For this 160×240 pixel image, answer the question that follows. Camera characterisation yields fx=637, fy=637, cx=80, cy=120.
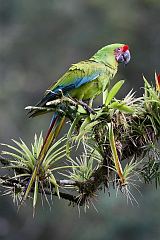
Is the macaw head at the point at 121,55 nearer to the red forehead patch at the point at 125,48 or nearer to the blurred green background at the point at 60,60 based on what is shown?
the red forehead patch at the point at 125,48

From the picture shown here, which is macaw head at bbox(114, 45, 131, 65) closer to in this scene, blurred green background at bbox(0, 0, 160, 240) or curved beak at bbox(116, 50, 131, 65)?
curved beak at bbox(116, 50, 131, 65)

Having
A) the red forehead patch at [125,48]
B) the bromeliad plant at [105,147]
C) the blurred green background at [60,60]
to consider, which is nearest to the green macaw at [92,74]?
the red forehead patch at [125,48]

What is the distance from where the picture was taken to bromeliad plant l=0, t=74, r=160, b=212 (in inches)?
69.9

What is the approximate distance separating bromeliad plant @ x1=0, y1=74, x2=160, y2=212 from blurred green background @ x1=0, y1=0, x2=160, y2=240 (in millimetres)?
5593

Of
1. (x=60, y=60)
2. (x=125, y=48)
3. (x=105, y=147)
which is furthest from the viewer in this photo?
(x=60, y=60)

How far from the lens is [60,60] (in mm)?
8828

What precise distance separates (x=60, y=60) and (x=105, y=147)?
7.09m

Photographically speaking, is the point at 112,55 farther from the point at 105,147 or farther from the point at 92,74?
the point at 105,147

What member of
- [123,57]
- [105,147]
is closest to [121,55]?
[123,57]

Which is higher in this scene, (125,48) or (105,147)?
(125,48)

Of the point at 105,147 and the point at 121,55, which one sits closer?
the point at 105,147

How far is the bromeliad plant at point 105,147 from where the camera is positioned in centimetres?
178

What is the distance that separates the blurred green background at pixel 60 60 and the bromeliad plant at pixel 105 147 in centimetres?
559

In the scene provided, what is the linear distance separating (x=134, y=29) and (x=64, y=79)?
638 cm
